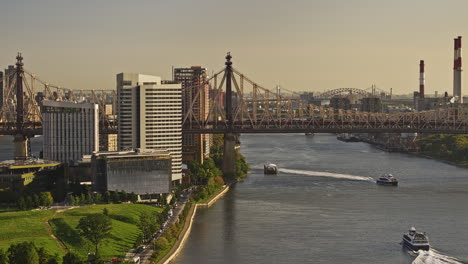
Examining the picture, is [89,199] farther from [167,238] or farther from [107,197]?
[167,238]

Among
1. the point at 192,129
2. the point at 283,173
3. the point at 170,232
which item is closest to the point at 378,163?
the point at 283,173

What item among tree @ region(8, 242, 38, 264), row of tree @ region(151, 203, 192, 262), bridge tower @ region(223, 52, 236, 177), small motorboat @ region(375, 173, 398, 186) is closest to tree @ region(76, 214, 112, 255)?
row of tree @ region(151, 203, 192, 262)

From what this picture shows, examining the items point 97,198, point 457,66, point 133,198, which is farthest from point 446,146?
point 97,198

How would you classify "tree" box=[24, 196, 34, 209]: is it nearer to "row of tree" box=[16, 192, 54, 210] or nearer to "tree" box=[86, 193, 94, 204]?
"row of tree" box=[16, 192, 54, 210]

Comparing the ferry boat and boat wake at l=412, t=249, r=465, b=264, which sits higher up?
the ferry boat

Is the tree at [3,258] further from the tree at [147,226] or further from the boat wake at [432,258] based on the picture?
the boat wake at [432,258]

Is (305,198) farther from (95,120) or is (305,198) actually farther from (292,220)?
(95,120)
